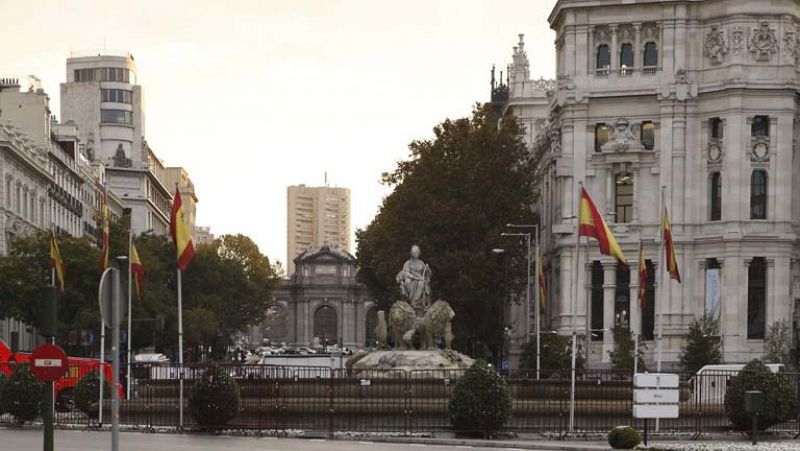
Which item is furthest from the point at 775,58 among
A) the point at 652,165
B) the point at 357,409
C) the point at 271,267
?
the point at 271,267

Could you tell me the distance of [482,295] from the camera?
96938 mm

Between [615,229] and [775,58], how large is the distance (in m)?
11.8

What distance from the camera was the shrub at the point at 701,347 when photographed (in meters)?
88.2

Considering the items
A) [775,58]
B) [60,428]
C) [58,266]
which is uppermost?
[775,58]

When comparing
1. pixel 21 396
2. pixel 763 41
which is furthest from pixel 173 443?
pixel 763 41

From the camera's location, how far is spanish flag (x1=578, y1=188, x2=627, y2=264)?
55000 millimetres

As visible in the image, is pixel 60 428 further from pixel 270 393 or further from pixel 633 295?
pixel 633 295

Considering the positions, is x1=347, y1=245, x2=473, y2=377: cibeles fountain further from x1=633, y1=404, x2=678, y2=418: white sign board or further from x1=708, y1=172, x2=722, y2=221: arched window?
x1=708, y1=172, x2=722, y2=221: arched window

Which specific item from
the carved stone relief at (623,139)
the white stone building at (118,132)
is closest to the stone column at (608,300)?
the carved stone relief at (623,139)

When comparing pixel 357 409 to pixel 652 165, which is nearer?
pixel 357 409

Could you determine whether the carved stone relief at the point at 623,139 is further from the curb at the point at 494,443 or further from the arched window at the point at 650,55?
the curb at the point at 494,443

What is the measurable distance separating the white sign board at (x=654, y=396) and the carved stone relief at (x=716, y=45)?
2138 inches

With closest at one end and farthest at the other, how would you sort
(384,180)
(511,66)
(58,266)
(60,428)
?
(60,428)
(58,266)
(384,180)
(511,66)

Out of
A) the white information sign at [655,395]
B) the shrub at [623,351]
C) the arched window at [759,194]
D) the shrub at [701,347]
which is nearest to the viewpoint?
the white information sign at [655,395]
